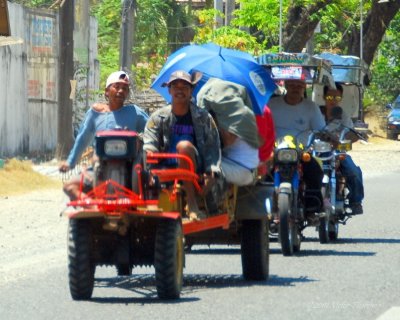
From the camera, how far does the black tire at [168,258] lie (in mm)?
9875

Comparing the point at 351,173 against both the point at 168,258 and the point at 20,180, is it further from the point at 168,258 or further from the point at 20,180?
the point at 20,180

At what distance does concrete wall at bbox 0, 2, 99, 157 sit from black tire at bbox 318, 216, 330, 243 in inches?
532

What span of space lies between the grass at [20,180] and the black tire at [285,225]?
825 centimetres

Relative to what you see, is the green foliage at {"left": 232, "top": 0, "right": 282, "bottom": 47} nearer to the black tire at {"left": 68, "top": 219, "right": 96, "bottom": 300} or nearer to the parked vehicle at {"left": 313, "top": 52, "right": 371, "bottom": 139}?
the parked vehicle at {"left": 313, "top": 52, "right": 371, "bottom": 139}

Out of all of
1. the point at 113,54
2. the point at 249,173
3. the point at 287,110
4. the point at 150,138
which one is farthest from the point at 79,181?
the point at 113,54

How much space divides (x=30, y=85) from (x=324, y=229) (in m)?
17.2

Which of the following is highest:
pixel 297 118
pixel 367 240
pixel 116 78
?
pixel 116 78

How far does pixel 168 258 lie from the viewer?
32.4 feet

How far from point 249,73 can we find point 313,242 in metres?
3.74

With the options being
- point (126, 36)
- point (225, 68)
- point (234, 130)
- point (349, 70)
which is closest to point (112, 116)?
point (234, 130)

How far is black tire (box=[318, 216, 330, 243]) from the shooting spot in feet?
48.5

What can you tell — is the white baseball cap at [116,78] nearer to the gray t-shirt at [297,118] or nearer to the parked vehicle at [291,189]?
the parked vehicle at [291,189]

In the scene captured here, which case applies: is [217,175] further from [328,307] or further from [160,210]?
[328,307]

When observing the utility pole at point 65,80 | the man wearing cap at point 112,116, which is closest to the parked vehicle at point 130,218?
the man wearing cap at point 112,116
